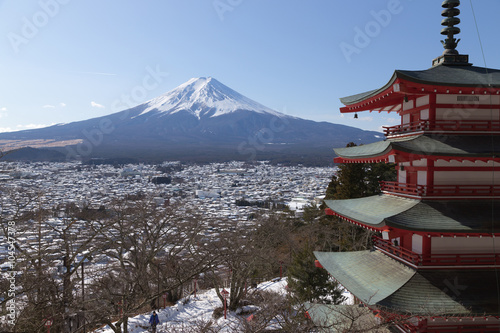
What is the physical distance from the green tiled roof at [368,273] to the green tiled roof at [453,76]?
4.17 m

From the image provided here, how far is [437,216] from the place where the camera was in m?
7.11

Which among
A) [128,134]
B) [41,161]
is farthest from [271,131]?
[41,161]

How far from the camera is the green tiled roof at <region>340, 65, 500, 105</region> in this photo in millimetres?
7165

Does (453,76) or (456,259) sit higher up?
(453,76)

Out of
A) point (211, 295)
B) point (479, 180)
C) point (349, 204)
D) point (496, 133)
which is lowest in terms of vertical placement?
point (211, 295)

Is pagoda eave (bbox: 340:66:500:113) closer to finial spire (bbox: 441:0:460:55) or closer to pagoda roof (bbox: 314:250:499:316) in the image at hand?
finial spire (bbox: 441:0:460:55)

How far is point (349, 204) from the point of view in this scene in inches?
388

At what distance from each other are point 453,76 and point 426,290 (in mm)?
4855

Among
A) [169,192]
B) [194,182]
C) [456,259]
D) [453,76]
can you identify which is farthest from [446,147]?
[194,182]

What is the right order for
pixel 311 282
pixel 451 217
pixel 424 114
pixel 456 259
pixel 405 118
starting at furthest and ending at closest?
1. pixel 311 282
2. pixel 405 118
3. pixel 424 114
4. pixel 456 259
5. pixel 451 217

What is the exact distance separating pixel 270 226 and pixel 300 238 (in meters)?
7.37

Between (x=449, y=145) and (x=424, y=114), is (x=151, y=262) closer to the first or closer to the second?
(x=424, y=114)

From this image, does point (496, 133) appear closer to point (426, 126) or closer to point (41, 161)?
point (426, 126)

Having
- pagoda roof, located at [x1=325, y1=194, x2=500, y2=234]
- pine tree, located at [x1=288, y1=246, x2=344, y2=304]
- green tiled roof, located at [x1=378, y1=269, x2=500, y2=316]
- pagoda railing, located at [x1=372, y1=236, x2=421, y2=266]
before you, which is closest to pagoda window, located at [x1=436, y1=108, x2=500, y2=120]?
pagoda roof, located at [x1=325, y1=194, x2=500, y2=234]
